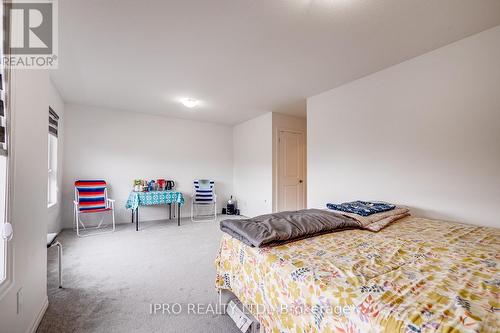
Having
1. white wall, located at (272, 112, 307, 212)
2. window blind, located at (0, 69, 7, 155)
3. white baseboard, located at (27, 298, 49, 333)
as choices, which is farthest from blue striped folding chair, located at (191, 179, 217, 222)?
window blind, located at (0, 69, 7, 155)

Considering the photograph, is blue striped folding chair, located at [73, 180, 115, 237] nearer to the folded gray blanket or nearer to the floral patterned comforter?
the folded gray blanket

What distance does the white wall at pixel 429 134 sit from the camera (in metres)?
1.91

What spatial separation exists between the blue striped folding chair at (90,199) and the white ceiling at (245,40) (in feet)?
5.38

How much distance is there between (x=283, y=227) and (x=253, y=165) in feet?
11.7

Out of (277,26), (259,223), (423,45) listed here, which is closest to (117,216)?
(259,223)

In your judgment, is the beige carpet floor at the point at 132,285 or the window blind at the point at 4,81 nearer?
the window blind at the point at 4,81

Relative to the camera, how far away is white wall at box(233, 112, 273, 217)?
15.0 ft

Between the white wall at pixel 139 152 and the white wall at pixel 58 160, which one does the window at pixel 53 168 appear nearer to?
the white wall at pixel 58 160

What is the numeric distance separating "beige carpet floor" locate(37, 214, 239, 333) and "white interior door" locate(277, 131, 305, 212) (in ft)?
5.82

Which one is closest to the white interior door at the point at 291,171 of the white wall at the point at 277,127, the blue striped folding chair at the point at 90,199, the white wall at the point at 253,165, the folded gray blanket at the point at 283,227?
the white wall at the point at 277,127

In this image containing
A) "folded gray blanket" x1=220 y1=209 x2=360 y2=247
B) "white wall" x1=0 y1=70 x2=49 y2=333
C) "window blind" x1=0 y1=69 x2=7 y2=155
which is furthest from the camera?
"folded gray blanket" x1=220 y1=209 x2=360 y2=247

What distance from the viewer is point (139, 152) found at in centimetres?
464

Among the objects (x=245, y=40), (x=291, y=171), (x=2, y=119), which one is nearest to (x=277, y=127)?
(x=291, y=171)

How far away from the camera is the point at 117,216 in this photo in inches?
174
